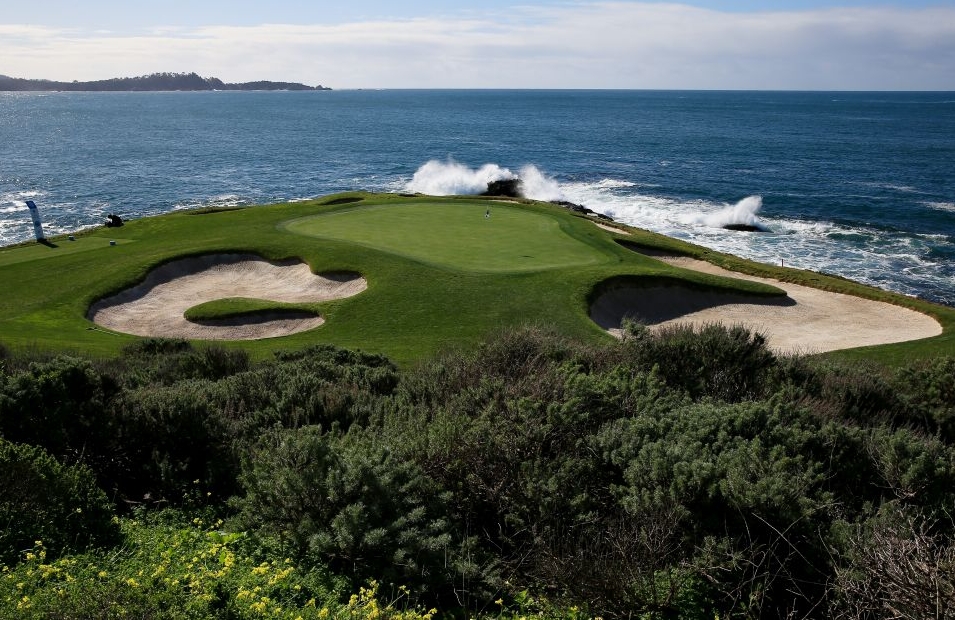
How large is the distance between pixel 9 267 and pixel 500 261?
769 inches

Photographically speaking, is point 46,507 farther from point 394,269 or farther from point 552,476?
point 394,269

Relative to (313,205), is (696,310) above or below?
below

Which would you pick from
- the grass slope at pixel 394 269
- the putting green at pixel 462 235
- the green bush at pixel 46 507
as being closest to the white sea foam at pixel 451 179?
the putting green at pixel 462 235

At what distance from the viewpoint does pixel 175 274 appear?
27.1 meters

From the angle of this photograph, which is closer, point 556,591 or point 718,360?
point 556,591

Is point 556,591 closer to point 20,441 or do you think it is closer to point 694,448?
point 694,448

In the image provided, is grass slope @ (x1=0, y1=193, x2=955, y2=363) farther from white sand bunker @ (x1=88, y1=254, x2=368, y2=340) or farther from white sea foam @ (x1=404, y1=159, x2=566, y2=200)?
white sea foam @ (x1=404, y1=159, x2=566, y2=200)

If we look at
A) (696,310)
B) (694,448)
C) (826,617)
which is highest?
(694,448)

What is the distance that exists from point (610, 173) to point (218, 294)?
64.8 metres

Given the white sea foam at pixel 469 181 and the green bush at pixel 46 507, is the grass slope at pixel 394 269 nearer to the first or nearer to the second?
the green bush at pixel 46 507

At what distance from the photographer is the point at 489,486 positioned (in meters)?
9.31

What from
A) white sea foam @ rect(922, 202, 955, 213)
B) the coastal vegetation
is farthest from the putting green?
white sea foam @ rect(922, 202, 955, 213)

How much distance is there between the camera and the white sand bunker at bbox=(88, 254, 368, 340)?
22594mm

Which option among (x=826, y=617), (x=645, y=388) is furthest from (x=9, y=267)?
(x=826, y=617)
